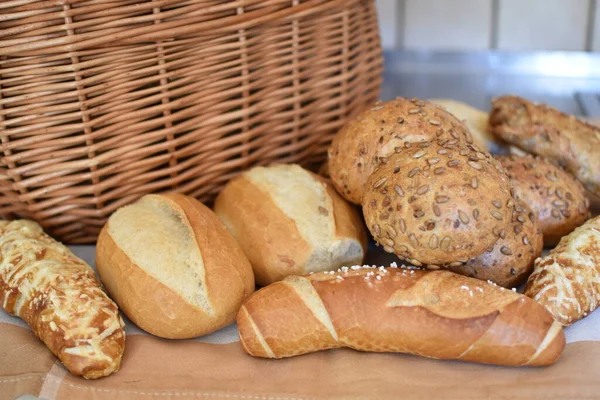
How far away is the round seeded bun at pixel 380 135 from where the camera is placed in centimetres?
103

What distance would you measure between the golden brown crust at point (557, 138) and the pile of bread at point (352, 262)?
10cm

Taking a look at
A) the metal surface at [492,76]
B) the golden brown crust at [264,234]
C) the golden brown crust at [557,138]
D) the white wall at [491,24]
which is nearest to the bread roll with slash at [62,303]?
the golden brown crust at [264,234]

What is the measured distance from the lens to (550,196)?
1.13 meters

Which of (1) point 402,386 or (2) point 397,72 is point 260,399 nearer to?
(1) point 402,386

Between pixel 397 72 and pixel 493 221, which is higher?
pixel 493 221

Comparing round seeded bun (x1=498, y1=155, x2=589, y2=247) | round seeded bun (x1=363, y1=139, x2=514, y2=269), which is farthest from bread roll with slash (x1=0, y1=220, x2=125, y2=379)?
round seeded bun (x1=498, y1=155, x2=589, y2=247)

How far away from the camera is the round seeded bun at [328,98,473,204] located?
1.03m

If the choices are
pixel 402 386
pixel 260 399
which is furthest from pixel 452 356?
pixel 260 399

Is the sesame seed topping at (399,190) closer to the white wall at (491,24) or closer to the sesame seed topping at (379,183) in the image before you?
the sesame seed topping at (379,183)

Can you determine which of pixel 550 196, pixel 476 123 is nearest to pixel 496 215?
pixel 550 196

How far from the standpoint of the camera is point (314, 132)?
131 centimetres

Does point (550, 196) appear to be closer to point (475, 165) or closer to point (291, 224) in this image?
point (475, 165)

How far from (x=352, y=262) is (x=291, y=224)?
11 cm

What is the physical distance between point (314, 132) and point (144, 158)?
1.04 ft
